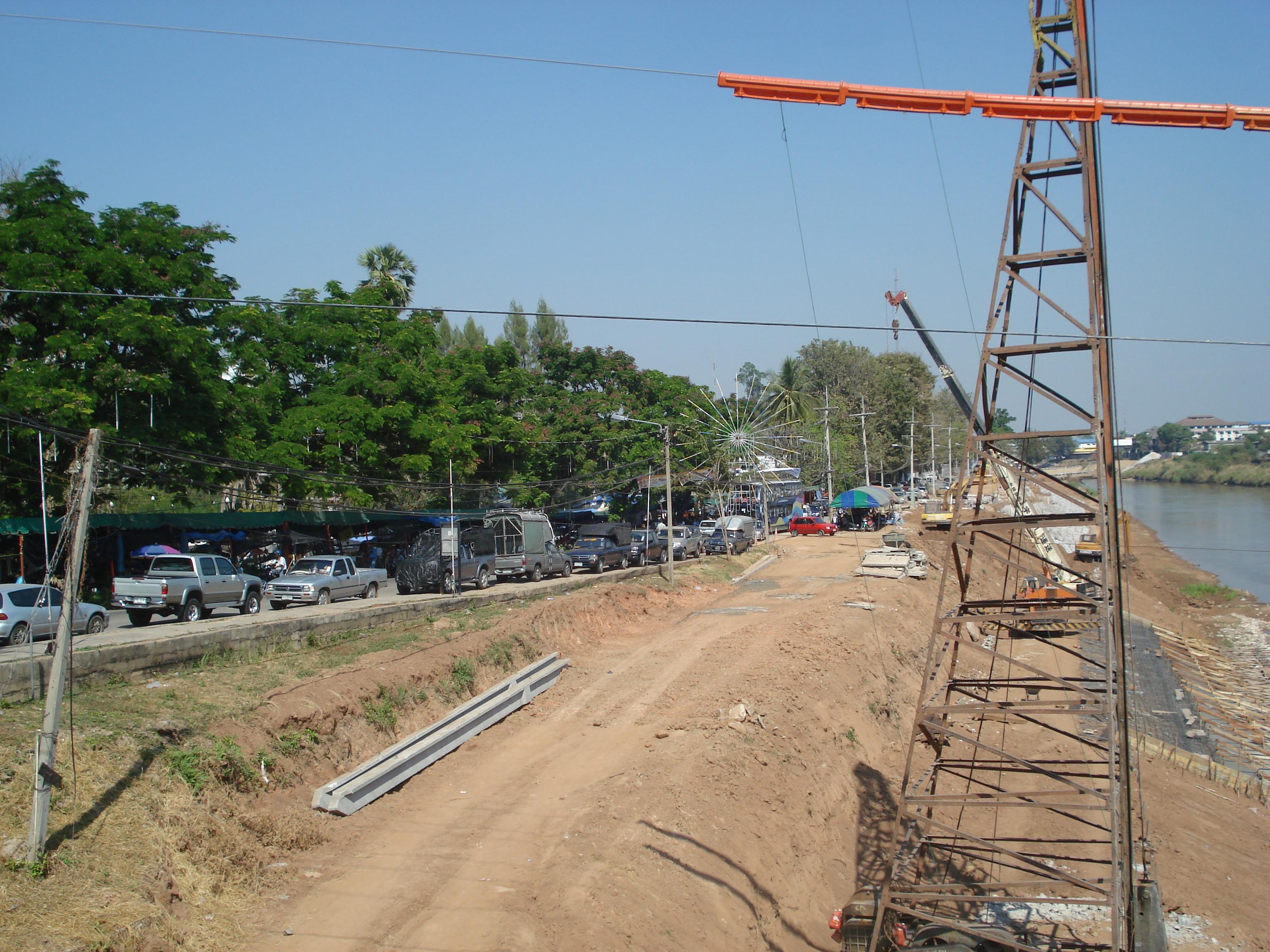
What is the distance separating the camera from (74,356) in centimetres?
2662

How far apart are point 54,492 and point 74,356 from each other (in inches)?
183

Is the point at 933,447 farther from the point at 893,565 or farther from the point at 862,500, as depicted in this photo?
the point at 893,565

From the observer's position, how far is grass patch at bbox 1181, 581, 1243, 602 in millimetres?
50344

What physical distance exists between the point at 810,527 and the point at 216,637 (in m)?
49.5

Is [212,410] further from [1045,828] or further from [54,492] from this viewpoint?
[1045,828]

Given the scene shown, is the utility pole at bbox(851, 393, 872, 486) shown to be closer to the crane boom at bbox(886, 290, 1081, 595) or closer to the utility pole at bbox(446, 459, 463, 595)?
the crane boom at bbox(886, 290, 1081, 595)

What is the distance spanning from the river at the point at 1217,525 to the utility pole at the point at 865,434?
21.5 metres

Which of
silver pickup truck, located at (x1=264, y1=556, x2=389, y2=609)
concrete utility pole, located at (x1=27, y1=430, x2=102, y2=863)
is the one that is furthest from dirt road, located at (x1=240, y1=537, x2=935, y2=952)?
silver pickup truck, located at (x1=264, y1=556, x2=389, y2=609)

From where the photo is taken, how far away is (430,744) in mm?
14578

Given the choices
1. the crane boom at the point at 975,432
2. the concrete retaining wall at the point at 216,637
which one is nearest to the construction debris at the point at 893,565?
the crane boom at the point at 975,432

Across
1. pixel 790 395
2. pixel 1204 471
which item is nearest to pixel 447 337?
pixel 790 395

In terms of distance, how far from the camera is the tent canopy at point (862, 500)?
203ft

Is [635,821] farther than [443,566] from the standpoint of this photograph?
No

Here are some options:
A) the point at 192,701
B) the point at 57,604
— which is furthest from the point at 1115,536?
the point at 57,604
